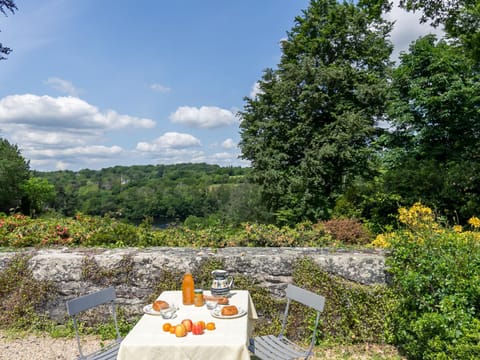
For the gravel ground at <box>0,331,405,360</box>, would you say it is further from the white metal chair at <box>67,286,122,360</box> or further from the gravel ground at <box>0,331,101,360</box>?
the white metal chair at <box>67,286,122,360</box>

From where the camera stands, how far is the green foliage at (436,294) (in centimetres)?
292

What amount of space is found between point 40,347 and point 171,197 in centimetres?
3339

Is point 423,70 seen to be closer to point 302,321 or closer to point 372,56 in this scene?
point 372,56

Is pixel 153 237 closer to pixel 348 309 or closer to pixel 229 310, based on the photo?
pixel 229 310

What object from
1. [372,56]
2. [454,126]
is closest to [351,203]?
[454,126]

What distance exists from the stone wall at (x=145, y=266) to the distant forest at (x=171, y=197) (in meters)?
12.3

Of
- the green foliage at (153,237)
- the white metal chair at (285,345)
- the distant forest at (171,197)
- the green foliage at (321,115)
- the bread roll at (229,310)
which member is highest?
the green foliage at (321,115)

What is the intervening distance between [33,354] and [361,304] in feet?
12.2

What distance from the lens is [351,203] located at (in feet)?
32.1

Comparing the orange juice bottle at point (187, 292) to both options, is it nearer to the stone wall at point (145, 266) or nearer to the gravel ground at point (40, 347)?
the stone wall at point (145, 266)

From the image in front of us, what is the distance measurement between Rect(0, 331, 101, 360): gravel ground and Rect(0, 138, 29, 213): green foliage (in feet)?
86.9

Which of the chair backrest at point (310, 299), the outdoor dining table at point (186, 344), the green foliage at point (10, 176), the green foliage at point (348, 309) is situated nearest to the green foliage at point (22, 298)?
the outdoor dining table at point (186, 344)

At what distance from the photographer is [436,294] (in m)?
3.20

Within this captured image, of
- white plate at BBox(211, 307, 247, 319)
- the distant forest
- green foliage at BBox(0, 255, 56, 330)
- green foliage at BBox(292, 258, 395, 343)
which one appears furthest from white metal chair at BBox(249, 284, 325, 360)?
the distant forest
